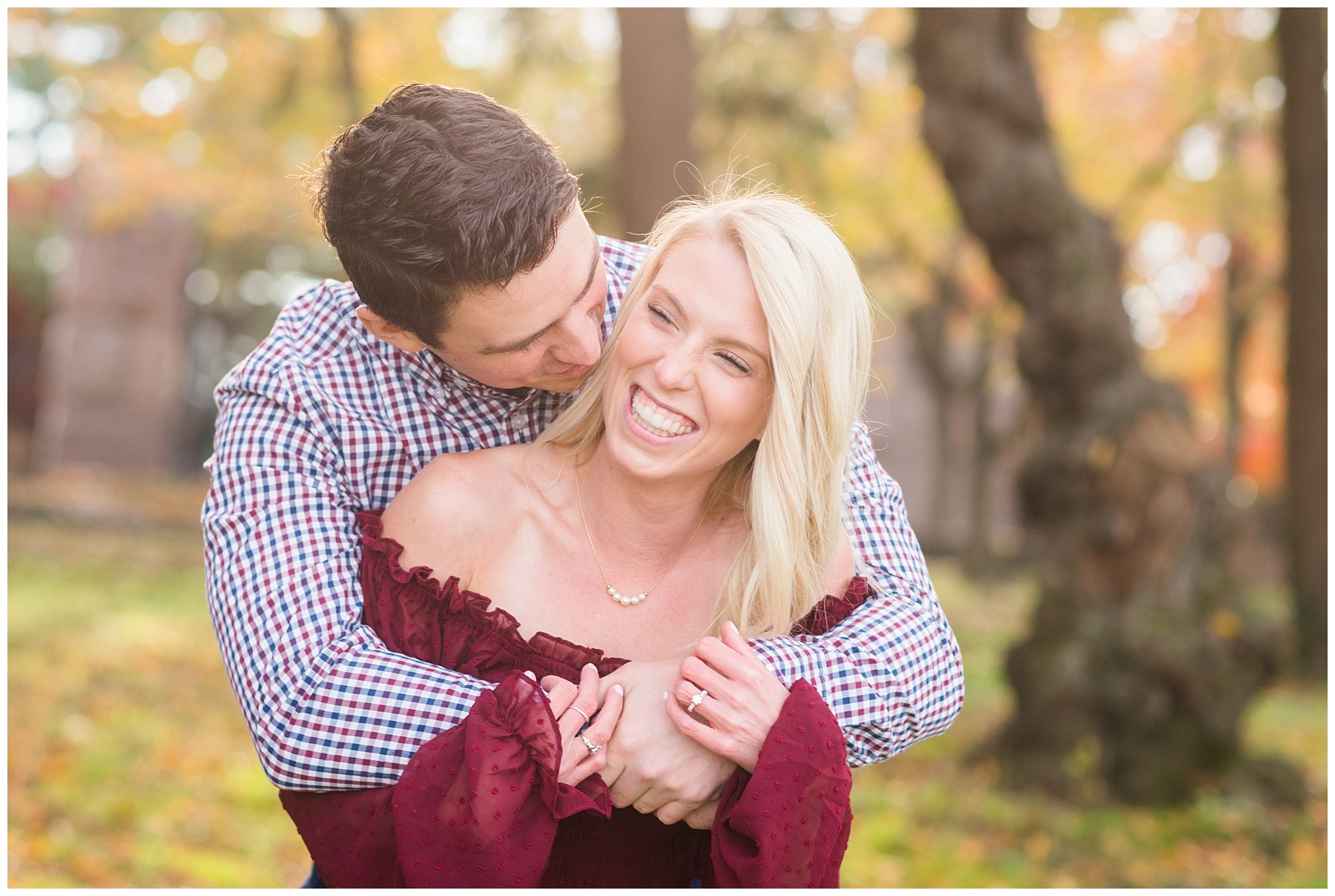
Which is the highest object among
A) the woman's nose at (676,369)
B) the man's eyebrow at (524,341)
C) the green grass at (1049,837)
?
the man's eyebrow at (524,341)

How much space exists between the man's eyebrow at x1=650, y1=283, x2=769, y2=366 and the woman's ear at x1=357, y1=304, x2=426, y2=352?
497 mm

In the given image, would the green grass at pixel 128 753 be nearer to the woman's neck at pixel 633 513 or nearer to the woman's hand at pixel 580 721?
the woman's neck at pixel 633 513

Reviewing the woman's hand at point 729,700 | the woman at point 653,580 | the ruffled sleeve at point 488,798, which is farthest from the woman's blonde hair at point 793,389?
the ruffled sleeve at point 488,798

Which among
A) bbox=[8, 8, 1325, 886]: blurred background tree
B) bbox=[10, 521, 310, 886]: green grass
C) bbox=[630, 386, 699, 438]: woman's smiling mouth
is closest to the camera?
bbox=[630, 386, 699, 438]: woman's smiling mouth

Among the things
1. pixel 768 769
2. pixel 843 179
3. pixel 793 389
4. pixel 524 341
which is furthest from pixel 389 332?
pixel 843 179

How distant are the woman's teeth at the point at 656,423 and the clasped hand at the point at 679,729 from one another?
0.41m

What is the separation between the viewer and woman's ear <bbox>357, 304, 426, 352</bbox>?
2.37 m

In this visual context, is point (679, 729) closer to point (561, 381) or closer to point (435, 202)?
point (561, 381)

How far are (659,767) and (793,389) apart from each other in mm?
739

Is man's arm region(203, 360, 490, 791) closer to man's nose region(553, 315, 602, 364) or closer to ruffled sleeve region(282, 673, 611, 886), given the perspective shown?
ruffled sleeve region(282, 673, 611, 886)

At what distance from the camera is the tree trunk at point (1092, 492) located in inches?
249

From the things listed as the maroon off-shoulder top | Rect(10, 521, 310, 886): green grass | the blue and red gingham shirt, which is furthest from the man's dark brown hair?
Rect(10, 521, 310, 886): green grass

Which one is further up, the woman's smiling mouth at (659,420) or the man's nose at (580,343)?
the man's nose at (580,343)

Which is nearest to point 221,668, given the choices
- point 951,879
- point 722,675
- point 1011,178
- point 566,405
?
point 951,879
